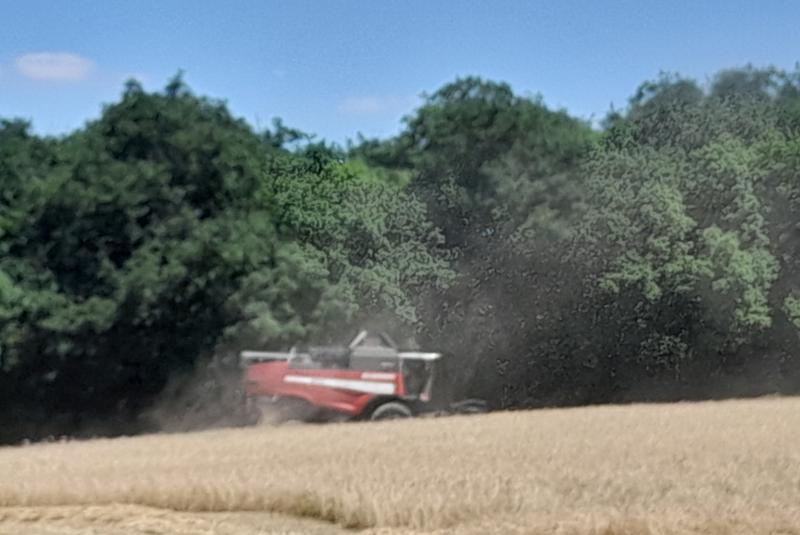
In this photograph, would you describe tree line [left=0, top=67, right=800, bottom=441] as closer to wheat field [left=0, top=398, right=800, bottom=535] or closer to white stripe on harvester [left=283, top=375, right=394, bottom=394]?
white stripe on harvester [left=283, top=375, right=394, bottom=394]

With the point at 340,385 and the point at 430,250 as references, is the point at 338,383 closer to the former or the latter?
the point at 340,385

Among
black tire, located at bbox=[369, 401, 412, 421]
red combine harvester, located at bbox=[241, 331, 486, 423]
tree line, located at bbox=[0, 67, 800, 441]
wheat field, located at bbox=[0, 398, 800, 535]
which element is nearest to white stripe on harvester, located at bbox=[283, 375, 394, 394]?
red combine harvester, located at bbox=[241, 331, 486, 423]

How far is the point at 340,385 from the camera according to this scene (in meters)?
25.7

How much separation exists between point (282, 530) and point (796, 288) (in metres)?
24.8

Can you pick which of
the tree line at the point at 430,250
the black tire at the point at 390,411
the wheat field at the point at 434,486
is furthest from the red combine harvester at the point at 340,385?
the wheat field at the point at 434,486

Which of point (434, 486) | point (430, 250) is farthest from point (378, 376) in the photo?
point (434, 486)

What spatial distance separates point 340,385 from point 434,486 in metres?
13.5

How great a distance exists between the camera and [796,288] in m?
33.3

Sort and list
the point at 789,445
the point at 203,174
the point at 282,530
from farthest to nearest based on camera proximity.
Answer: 1. the point at 203,174
2. the point at 789,445
3. the point at 282,530

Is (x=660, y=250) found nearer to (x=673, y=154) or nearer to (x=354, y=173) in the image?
(x=673, y=154)

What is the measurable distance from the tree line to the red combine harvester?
3.03 m

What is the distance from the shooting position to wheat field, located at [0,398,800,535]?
11.0 metres

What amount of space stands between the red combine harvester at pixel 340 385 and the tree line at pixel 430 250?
9.95 feet

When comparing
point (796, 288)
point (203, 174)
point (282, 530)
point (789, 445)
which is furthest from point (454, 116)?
point (282, 530)
